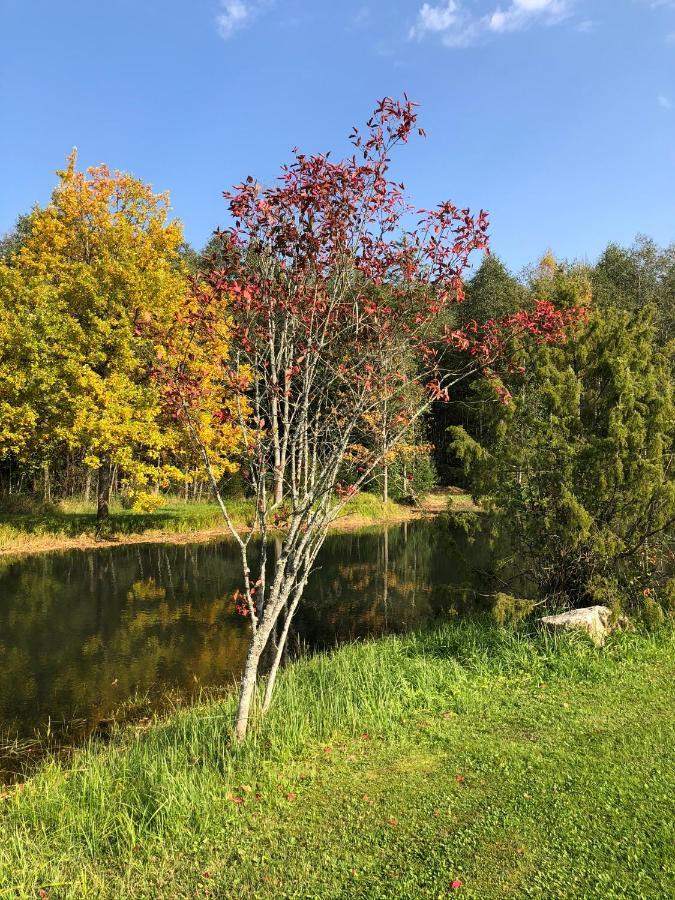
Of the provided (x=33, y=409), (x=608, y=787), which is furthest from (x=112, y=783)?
(x=33, y=409)

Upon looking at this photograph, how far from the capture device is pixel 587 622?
6.77 metres

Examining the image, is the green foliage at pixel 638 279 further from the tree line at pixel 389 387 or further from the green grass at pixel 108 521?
the tree line at pixel 389 387

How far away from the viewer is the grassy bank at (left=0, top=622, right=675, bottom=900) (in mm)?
3188

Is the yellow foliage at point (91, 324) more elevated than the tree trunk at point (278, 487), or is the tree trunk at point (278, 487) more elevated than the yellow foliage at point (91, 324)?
the yellow foliage at point (91, 324)

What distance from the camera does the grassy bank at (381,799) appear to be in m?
3.19

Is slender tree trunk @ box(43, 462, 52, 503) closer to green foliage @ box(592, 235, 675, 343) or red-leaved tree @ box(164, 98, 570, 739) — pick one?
red-leaved tree @ box(164, 98, 570, 739)

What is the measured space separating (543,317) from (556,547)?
3.72 metres

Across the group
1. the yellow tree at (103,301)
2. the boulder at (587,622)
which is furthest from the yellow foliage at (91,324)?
the boulder at (587,622)

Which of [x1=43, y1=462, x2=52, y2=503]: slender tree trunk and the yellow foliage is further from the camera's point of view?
[x1=43, y1=462, x2=52, y2=503]: slender tree trunk

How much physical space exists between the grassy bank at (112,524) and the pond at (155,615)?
120cm

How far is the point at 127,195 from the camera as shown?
20.6 meters

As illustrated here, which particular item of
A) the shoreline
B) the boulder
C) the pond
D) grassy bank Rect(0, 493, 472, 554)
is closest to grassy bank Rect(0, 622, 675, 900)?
the boulder

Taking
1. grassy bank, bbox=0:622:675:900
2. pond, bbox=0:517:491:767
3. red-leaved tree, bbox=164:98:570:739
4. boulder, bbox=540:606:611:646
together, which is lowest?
pond, bbox=0:517:491:767

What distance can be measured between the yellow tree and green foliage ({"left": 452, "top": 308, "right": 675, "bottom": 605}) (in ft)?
37.2
